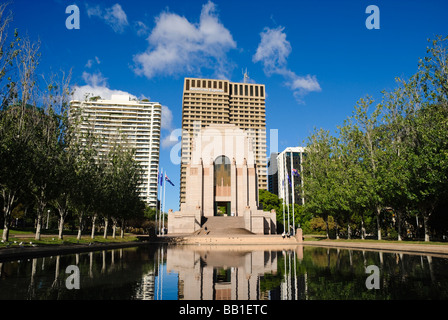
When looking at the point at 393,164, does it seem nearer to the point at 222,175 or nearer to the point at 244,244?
the point at 244,244

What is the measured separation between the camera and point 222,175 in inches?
2410

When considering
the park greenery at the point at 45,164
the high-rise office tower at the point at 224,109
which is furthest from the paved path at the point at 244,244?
the high-rise office tower at the point at 224,109

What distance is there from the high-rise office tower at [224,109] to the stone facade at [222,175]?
61798 mm

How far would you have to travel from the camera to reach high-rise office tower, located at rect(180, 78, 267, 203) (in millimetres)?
128125

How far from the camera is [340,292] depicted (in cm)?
891

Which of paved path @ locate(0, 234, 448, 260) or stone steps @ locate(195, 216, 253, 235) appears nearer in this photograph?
paved path @ locate(0, 234, 448, 260)

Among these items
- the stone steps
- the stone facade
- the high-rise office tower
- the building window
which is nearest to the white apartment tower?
the high-rise office tower

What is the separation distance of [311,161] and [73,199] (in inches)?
1281

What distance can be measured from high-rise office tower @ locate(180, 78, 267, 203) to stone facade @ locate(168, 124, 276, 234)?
203 feet

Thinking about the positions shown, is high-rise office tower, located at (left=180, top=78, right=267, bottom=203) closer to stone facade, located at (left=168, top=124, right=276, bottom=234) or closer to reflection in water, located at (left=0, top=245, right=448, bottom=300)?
stone facade, located at (left=168, top=124, right=276, bottom=234)

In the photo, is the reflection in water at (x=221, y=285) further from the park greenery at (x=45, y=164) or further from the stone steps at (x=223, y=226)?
the stone steps at (x=223, y=226)

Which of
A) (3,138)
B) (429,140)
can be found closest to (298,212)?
(429,140)

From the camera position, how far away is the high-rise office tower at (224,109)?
128125 millimetres
